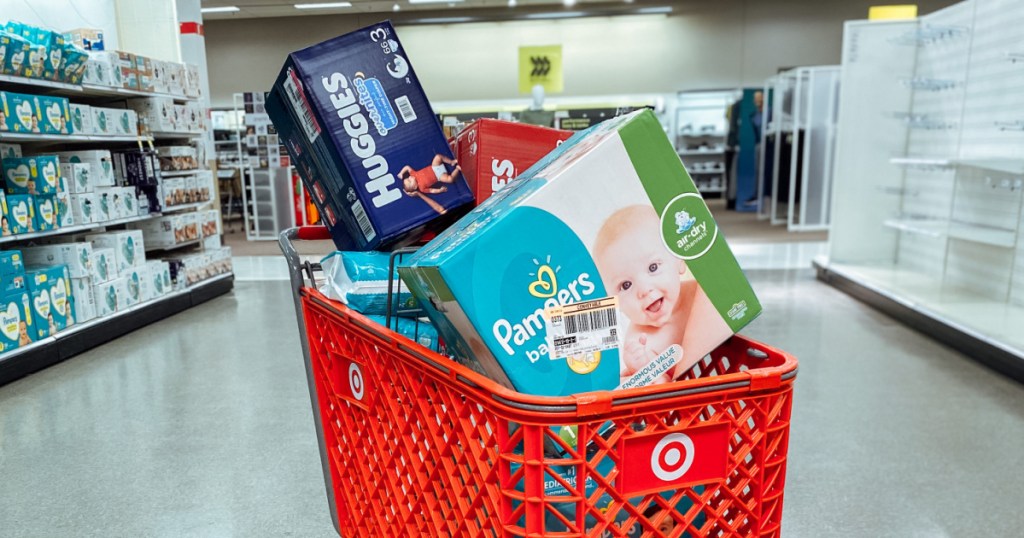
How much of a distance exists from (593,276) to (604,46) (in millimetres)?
14070

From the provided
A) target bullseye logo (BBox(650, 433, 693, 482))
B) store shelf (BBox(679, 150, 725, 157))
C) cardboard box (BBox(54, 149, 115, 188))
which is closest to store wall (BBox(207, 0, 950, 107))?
store shelf (BBox(679, 150, 725, 157))

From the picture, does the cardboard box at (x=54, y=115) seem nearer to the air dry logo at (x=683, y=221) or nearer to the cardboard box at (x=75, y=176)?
the cardboard box at (x=75, y=176)

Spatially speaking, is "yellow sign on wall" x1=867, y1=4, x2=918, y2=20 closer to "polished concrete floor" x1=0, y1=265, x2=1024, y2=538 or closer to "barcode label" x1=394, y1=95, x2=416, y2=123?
"polished concrete floor" x1=0, y1=265, x2=1024, y2=538

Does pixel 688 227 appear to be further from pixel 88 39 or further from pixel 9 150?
pixel 88 39

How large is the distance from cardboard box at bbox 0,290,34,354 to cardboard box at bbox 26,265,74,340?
5cm

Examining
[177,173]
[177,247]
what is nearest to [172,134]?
[177,173]

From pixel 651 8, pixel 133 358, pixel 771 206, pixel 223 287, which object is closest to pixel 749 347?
pixel 133 358

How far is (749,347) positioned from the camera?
1.00 metres

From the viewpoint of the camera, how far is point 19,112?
3.47 metres

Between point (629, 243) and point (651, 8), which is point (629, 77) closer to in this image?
point (651, 8)

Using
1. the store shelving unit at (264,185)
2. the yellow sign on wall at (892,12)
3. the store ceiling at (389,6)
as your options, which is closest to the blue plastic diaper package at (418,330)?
the yellow sign on wall at (892,12)

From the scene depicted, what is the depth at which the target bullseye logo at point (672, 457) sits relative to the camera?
763 mm

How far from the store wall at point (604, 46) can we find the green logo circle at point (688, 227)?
44.9 feet

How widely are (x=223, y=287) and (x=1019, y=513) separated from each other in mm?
5519
